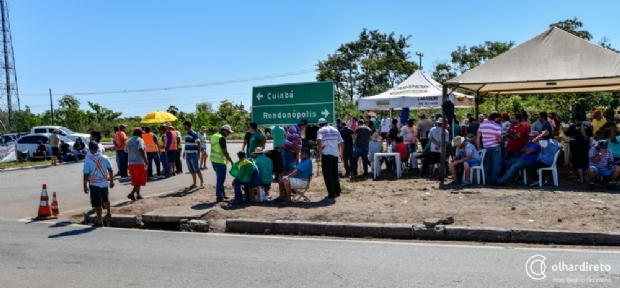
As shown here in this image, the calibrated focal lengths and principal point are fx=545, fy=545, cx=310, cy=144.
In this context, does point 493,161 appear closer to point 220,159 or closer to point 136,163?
point 220,159

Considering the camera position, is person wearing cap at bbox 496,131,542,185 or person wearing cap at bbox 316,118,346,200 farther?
person wearing cap at bbox 496,131,542,185

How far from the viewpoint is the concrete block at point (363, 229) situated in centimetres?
871

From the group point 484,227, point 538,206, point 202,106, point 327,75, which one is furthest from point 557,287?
point 202,106

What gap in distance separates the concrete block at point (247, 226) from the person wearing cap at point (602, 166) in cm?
731

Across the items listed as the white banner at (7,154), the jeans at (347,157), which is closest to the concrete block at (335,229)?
the jeans at (347,157)

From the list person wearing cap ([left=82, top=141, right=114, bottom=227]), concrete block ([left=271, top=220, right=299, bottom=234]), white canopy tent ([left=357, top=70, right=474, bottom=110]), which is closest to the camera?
concrete block ([left=271, top=220, right=299, bottom=234])

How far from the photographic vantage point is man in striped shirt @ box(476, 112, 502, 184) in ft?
42.1

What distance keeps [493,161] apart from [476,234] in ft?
16.9

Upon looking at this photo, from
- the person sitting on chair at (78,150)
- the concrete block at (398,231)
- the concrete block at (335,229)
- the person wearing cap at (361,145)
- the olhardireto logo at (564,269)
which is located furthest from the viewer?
the person sitting on chair at (78,150)

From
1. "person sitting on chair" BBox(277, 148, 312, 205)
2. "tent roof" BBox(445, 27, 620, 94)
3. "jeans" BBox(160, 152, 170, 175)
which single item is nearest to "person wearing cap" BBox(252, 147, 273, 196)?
"person sitting on chair" BBox(277, 148, 312, 205)

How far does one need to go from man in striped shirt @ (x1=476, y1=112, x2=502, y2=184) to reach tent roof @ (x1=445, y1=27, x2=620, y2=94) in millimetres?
1253

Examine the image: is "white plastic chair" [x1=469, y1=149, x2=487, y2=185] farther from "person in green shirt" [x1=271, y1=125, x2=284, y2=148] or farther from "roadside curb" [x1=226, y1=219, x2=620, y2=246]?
"roadside curb" [x1=226, y1=219, x2=620, y2=246]

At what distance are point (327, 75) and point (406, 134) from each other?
32055mm

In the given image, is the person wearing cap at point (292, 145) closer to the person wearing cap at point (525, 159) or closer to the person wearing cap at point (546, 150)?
the person wearing cap at point (525, 159)
